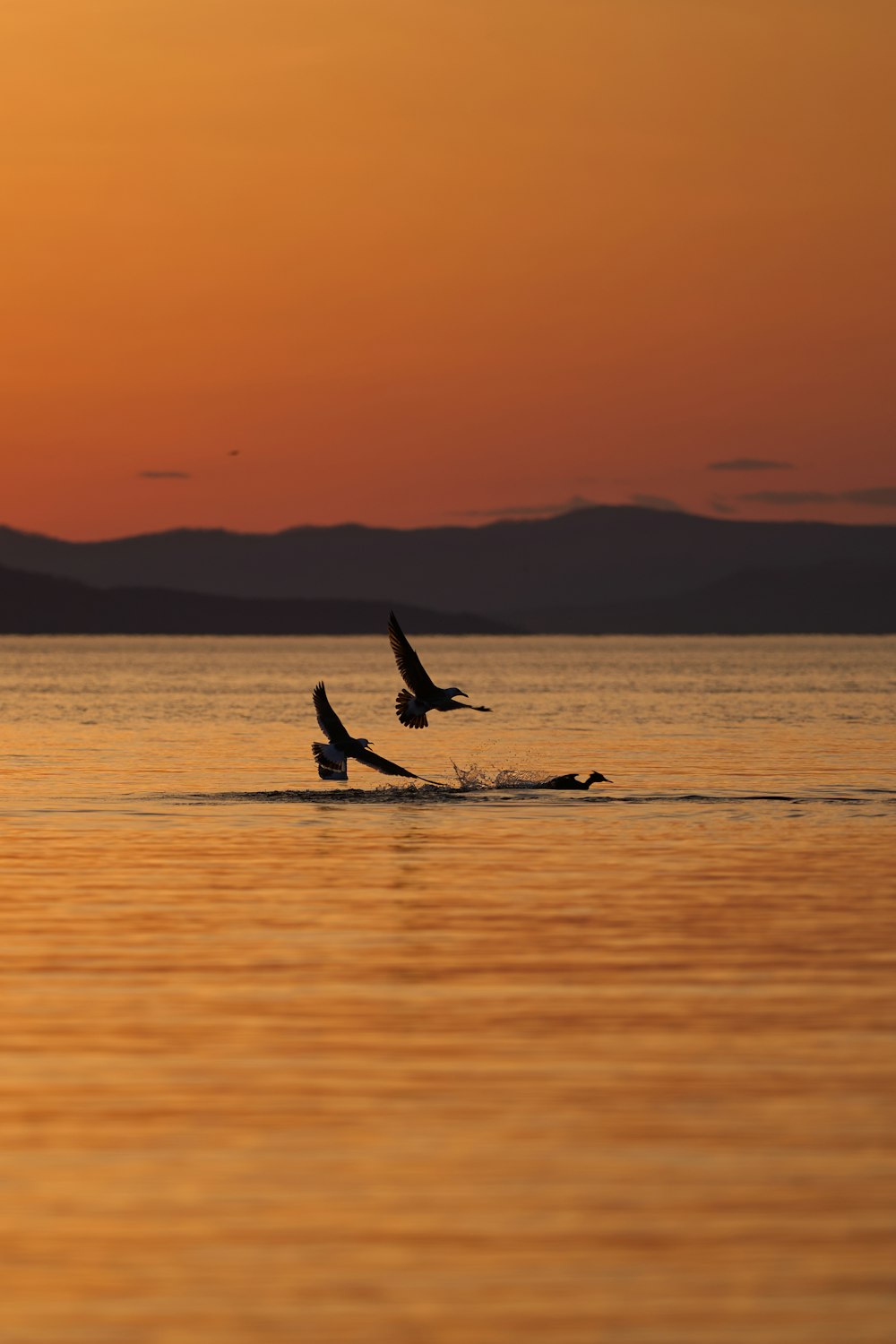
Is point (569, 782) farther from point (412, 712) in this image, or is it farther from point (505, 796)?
point (412, 712)

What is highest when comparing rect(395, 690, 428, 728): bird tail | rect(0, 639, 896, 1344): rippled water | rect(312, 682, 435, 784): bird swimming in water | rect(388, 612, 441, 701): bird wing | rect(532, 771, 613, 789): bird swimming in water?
rect(388, 612, 441, 701): bird wing

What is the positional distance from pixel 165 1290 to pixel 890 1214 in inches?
158

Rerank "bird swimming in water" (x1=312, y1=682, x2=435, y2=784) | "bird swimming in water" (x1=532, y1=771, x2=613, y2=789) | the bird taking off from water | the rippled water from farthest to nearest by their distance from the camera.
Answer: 1. "bird swimming in water" (x1=532, y1=771, x2=613, y2=789)
2. "bird swimming in water" (x1=312, y1=682, x2=435, y2=784)
3. the bird taking off from water
4. the rippled water

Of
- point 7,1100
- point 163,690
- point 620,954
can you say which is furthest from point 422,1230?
point 163,690

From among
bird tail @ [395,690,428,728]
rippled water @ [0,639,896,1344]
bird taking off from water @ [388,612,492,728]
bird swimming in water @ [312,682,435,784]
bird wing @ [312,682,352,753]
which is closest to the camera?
rippled water @ [0,639,896,1344]

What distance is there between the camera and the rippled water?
11.1m

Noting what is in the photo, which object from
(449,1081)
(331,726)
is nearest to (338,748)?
(331,726)

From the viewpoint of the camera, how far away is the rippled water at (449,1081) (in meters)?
11.1

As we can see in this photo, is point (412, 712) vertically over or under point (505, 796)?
over

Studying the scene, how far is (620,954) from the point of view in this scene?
2169 centimetres

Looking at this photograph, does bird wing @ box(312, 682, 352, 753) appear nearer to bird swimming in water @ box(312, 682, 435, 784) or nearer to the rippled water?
bird swimming in water @ box(312, 682, 435, 784)

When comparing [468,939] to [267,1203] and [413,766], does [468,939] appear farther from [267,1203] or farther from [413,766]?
[413,766]

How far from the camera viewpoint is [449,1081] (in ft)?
51.8

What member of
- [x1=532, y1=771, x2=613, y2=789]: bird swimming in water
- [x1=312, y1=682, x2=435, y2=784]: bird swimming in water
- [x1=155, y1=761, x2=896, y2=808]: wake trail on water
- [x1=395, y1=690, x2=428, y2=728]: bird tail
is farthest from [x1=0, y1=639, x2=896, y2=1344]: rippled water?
[x1=532, y1=771, x2=613, y2=789]: bird swimming in water
